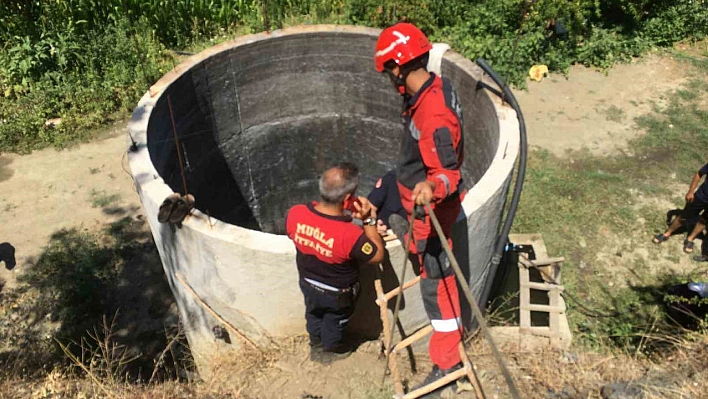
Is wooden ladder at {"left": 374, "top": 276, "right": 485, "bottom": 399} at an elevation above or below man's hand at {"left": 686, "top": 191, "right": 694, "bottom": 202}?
above

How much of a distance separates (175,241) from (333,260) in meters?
1.20

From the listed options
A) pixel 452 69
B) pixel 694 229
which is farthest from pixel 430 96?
pixel 694 229

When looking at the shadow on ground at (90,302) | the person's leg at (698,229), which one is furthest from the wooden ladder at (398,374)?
the person's leg at (698,229)

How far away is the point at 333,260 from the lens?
3.28 meters

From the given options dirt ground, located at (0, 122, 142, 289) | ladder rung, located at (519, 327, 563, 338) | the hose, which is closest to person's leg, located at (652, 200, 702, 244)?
ladder rung, located at (519, 327, 563, 338)

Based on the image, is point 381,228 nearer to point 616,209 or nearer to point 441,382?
point 441,382

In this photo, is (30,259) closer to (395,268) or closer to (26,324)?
(26,324)

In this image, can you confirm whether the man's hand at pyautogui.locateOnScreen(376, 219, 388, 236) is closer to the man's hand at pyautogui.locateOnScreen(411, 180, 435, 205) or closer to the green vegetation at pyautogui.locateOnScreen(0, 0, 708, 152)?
the man's hand at pyautogui.locateOnScreen(411, 180, 435, 205)

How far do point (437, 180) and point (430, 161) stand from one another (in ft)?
0.58

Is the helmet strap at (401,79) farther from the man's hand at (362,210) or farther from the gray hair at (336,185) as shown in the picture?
the man's hand at (362,210)

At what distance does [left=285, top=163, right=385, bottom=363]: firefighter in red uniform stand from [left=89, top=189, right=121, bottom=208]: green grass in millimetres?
4262

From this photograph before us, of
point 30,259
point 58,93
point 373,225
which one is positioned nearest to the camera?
point 373,225

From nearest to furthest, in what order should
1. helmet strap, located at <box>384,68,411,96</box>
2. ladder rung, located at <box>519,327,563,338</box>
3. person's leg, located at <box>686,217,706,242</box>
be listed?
helmet strap, located at <box>384,68,411,96</box> < ladder rung, located at <box>519,327,563,338</box> < person's leg, located at <box>686,217,706,242</box>

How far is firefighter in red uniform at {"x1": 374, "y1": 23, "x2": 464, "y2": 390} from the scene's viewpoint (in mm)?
3109
